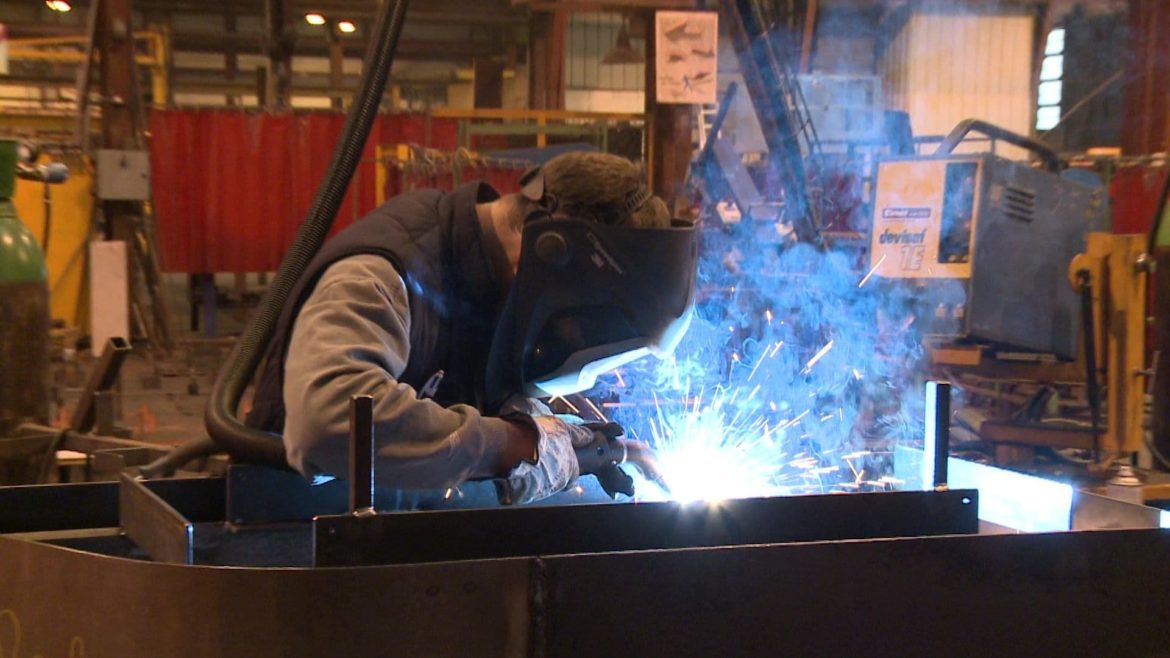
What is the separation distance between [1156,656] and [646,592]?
71cm

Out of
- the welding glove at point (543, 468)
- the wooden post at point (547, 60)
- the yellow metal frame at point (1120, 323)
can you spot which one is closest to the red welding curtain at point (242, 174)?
the wooden post at point (547, 60)

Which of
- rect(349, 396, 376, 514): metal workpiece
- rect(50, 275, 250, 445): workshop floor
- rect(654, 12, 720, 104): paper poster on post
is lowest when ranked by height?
rect(50, 275, 250, 445): workshop floor

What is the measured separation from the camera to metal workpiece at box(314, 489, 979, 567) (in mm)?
1292

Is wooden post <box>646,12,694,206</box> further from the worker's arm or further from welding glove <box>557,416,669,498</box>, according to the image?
the worker's arm

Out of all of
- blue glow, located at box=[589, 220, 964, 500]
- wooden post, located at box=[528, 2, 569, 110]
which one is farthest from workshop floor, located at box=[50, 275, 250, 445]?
wooden post, located at box=[528, 2, 569, 110]

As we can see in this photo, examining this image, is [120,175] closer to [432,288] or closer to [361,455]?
[432,288]

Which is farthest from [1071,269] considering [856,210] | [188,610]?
[188,610]

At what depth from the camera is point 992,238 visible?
4.66 m

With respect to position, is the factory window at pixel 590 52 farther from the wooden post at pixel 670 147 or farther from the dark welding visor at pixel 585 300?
the dark welding visor at pixel 585 300

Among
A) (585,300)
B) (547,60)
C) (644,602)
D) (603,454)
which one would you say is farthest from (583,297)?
(547,60)

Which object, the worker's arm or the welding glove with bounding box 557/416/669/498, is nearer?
the worker's arm

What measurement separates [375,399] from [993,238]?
145 inches

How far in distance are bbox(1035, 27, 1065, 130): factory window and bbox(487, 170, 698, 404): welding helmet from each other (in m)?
11.3

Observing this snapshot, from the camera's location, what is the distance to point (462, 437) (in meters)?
1.70
